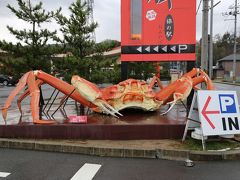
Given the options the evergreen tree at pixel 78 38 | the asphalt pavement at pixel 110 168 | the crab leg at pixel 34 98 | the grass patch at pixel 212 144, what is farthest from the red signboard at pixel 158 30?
the asphalt pavement at pixel 110 168

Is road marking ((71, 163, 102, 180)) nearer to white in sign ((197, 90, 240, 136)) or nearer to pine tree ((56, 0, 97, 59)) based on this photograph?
white in sign ((197, 90, 240, 136))

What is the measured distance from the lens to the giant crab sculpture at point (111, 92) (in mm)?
7676

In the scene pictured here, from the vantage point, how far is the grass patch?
647cm

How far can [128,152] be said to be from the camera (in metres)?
6.36

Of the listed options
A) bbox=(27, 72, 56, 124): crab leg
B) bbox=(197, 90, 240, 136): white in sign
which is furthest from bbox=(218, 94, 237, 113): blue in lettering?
bbox=(27, 72, 56, 124): crab leg

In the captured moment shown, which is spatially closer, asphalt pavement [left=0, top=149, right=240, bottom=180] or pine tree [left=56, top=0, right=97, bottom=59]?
asphalt pavement [left=0, top=149, right=240, bottom=180]

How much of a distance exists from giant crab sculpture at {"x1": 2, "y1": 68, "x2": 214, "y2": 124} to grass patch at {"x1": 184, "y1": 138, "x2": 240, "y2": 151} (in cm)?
136

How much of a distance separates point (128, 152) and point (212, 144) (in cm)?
174

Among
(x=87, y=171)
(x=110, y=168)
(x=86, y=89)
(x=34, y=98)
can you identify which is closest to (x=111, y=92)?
(x=86, y=89)

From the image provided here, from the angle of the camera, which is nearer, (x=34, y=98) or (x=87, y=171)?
(x=87, y=171)

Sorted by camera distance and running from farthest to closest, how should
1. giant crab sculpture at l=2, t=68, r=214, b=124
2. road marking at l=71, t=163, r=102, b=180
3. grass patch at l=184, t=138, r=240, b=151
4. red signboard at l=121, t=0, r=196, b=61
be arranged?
1. red signboard at l=121, t=0, r=196, b=61
2. giant crab sculpture at l=2, t=68, r=214, b=124
3. grass patch at l=184, t=138, r=240, b=151
4. road marking at l=71, t=163, r=102, b=180

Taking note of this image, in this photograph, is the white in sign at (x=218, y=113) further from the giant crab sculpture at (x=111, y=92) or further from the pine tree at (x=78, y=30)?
the pine tree at (x=78, y=30)

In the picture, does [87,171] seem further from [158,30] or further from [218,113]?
[158,30]

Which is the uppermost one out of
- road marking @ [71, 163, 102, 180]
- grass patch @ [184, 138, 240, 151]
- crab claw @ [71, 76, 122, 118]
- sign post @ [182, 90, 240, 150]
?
crab claw @ [71, 76, 122, 118]
